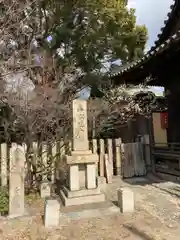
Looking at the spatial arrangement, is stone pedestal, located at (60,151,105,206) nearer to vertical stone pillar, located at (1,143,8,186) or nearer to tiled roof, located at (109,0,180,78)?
vertical stone pillar, located at (1,143,8,186)

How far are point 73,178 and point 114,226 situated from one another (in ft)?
5.67

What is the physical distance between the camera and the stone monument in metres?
5.96

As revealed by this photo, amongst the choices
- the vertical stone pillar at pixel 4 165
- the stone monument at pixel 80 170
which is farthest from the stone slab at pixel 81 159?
the vertical stone pillar at pixel 4 165

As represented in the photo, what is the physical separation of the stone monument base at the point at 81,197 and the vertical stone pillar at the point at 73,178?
12cm

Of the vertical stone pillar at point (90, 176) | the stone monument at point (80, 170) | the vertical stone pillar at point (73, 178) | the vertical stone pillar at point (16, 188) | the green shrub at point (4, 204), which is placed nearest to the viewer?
the vertical stone pillar at point (16, 188)

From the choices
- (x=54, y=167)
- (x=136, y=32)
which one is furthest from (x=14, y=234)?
(x=136, y=32)

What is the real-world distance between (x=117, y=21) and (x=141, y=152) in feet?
23.4

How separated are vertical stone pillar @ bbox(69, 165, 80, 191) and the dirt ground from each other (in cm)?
84

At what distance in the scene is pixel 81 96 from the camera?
1117 cm

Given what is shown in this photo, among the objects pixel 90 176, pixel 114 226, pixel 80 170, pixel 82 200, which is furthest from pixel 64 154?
pixel 114 226

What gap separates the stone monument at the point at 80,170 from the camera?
19.6ft

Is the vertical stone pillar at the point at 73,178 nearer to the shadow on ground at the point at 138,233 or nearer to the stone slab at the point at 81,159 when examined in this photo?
the stone slab at the point at 81,159

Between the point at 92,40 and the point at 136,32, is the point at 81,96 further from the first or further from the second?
the point at 136,32

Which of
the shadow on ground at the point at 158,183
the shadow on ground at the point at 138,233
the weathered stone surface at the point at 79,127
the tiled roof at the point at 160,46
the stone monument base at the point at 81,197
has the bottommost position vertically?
the shadow on ground at the point at 138,233
